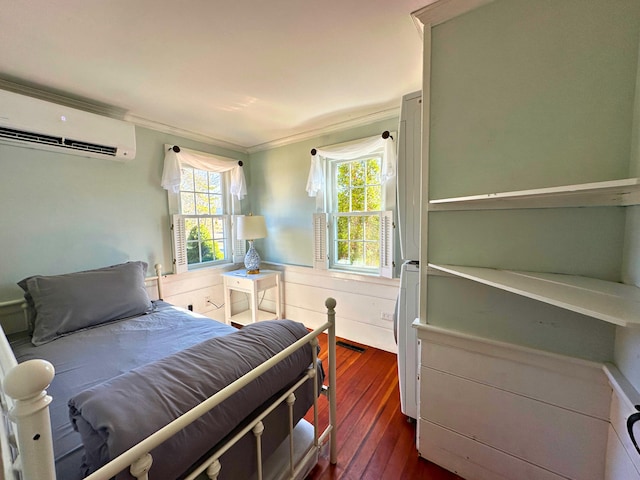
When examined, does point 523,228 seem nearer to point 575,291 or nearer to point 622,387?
point 575,291

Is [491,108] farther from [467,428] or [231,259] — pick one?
[231,259]

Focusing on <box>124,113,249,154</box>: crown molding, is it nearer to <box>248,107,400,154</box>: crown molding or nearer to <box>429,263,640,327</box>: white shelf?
<box>248,107,400,154</box>: crown molding

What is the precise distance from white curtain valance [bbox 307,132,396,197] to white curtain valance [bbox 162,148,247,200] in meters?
0.98

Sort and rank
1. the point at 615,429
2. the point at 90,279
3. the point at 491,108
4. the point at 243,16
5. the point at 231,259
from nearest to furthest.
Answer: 1. the point at 615,429
2. the point at 491,108
3. the point at 243,16
4. the point at 90,279
5. the point at 231,259

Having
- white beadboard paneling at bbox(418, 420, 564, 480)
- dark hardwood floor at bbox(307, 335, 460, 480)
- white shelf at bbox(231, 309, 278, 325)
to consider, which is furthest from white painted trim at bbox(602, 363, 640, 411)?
white shelf at bbox(231, 309, 278, 325)

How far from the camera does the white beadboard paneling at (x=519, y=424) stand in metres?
1.03

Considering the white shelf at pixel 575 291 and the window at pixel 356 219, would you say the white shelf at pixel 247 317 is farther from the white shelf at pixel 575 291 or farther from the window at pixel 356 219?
the white shelf at pixel 575 291

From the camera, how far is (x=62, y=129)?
1.90m

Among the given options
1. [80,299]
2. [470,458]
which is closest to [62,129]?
[80,299]

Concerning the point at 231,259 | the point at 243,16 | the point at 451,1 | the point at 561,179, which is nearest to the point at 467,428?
the point at 561,179

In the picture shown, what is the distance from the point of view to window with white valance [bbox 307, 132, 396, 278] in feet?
8.16

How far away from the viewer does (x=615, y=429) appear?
0.95m

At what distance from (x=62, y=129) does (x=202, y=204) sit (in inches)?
53.1

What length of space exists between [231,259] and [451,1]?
10.4 ft
